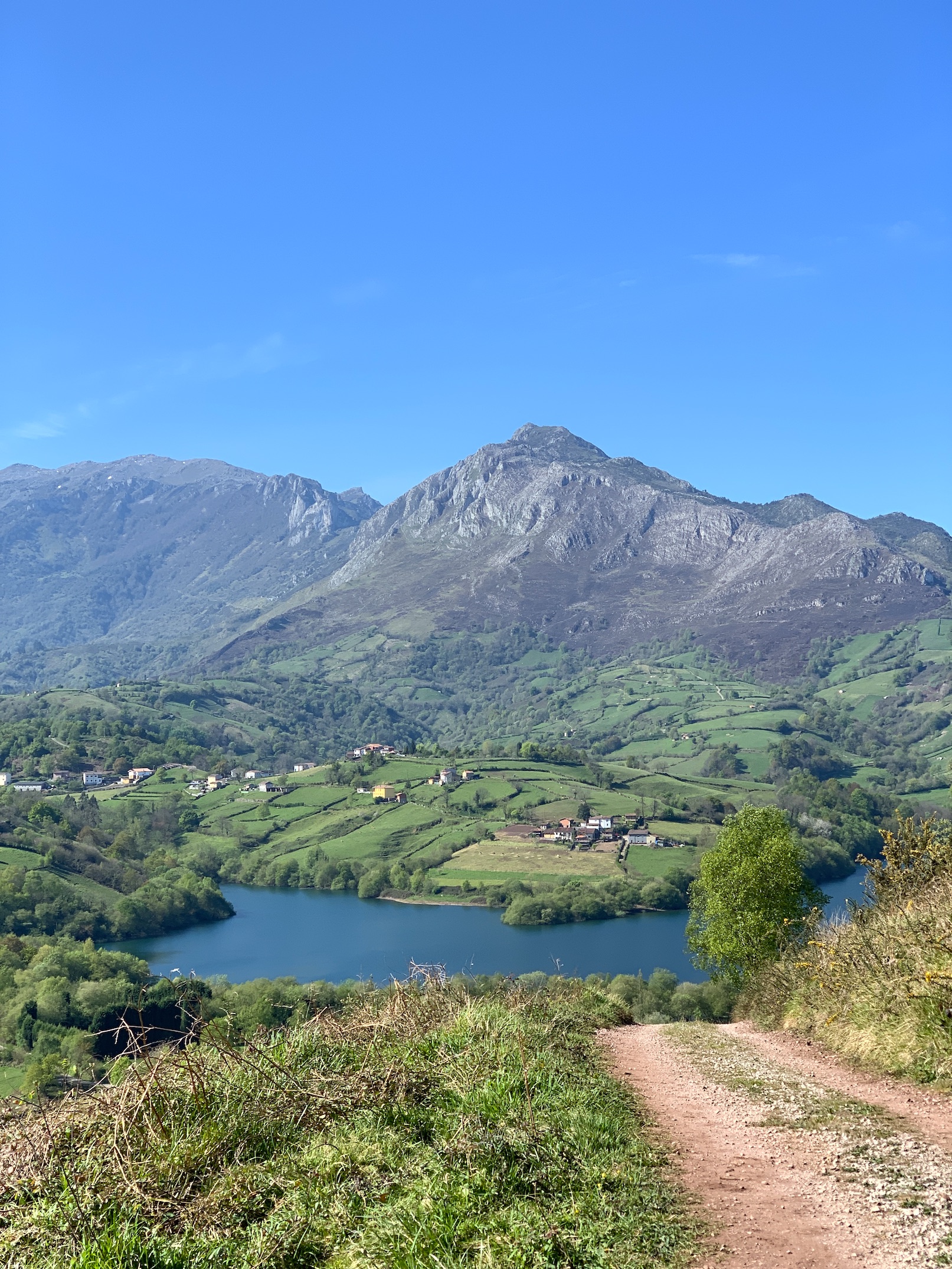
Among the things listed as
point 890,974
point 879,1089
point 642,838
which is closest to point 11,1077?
point 890,974

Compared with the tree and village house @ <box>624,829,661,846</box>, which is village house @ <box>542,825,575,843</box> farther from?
the tree

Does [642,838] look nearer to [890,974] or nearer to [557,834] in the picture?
[557,834]

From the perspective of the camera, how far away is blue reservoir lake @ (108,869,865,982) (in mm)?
66938

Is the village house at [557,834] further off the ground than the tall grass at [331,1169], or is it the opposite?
the tall grass at [331,1169]

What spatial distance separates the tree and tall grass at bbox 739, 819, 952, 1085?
7.87 metres

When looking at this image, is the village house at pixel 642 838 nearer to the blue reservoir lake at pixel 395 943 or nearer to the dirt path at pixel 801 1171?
the blue reservoir lake at pixel 395 943

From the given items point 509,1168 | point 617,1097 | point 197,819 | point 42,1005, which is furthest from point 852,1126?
point 197,819

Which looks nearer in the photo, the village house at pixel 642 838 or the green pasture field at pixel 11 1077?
the green pasture field at pixel 11 1077

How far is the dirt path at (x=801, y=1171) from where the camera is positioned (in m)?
4.59

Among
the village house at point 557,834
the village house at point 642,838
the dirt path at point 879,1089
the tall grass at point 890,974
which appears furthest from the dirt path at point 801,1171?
the village house at point 557,834

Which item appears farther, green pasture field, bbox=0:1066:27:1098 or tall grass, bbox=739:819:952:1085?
green pasture field, bbox=0:1066:27:1098

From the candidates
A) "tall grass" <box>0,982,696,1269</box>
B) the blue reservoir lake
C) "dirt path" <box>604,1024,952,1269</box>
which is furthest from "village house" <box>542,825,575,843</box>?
"tall grass" <box>0,982,696,1269</box>

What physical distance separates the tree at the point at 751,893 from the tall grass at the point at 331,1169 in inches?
655

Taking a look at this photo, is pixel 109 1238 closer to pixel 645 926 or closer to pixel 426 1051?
pixel 426 1051
